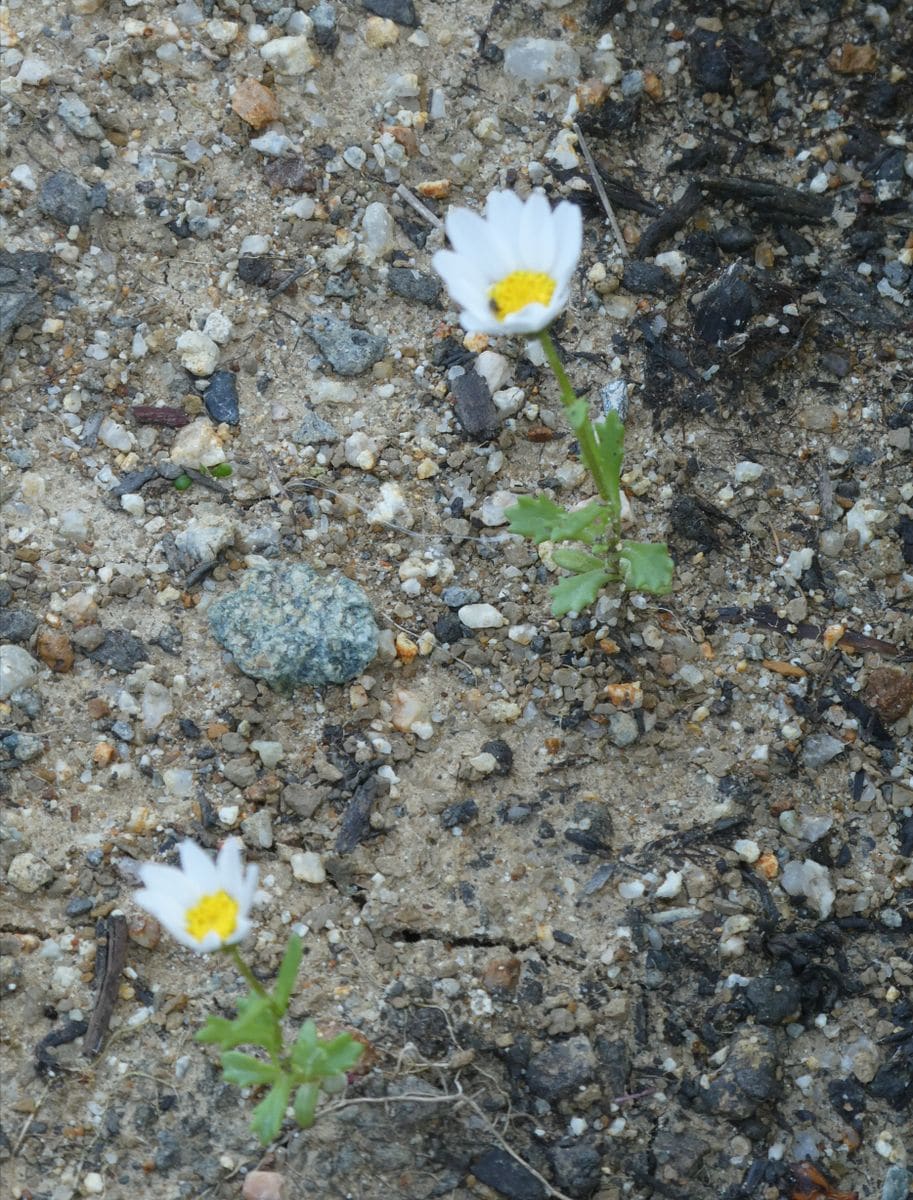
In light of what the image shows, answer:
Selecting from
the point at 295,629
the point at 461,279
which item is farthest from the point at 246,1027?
the point at 461,279

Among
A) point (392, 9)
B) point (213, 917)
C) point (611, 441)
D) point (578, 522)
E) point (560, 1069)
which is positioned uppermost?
point (392, 9)

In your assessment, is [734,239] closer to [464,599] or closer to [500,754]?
[464,599]

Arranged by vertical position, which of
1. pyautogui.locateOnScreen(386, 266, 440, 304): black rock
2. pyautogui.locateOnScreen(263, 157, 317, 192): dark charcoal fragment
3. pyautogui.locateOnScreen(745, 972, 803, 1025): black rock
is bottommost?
pyautogui.locateOnScreen(745, 972, 803, 1025): black rock

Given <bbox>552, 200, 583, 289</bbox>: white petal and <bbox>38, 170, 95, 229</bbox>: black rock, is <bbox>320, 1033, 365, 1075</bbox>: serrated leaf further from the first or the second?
<bbox>38, 170, 95, 229</bbox>: black rock

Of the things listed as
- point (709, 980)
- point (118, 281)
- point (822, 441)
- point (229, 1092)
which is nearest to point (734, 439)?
point (822, 441)

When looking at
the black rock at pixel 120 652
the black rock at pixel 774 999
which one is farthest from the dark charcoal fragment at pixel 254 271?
the black rock at pixel 774 999

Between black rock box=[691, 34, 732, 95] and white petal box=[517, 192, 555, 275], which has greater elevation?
white petal box=[517, 192, 555, 275]

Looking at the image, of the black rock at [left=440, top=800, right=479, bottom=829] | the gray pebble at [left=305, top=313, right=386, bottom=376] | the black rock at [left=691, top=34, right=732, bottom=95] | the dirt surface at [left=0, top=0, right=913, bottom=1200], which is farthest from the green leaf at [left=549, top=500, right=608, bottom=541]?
the black rock at [left=691, top=34, right=732, bottom=95]
